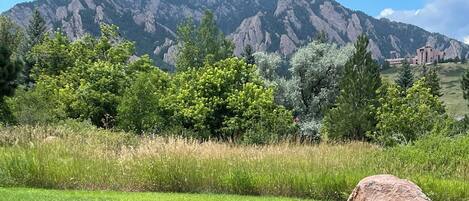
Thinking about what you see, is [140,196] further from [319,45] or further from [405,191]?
[319,45]

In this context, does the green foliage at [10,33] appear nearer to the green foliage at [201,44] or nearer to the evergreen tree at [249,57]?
the green foliage at [201,44]

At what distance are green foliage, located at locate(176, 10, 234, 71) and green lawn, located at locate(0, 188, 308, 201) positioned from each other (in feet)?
105

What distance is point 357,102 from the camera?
2738cm

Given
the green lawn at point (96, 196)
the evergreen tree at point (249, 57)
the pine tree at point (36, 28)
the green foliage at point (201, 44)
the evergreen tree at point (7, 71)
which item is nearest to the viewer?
the green lawn at point (96, 196)

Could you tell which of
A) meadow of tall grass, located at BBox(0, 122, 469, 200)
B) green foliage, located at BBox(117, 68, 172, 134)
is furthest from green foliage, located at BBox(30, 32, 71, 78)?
meadow of tall grass, located at BBox(0, 122, 469, 200)

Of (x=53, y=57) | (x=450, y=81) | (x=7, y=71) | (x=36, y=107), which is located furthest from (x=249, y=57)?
(x=450, y=81)

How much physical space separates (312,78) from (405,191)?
2732cm

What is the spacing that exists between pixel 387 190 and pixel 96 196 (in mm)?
5391

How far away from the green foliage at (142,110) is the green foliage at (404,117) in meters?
9.71

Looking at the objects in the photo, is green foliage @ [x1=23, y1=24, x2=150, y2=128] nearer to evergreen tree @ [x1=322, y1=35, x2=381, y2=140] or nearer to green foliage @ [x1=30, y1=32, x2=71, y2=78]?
green foliage @ [x1=30, y1=32, x2=71, y2=78]

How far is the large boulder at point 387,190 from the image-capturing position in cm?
802

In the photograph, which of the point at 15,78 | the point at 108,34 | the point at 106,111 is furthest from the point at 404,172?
the point at 108,34

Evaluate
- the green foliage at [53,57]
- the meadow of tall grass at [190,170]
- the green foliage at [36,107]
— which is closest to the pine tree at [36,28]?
the green foliage at [53,57]

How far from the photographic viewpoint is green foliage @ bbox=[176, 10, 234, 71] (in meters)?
44.9
